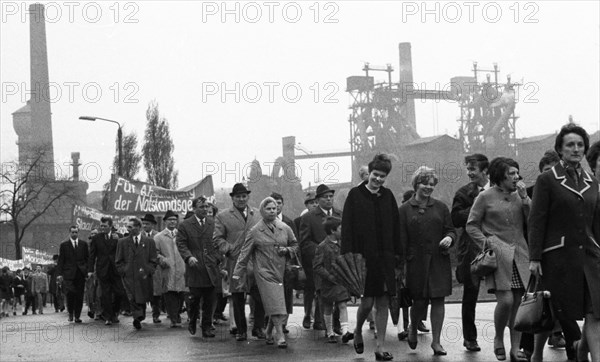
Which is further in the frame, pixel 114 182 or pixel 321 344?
pixel 114 182

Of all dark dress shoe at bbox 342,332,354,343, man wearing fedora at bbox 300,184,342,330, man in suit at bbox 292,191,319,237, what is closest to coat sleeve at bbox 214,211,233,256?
man wearing fedora at bbox 300,184,342,330

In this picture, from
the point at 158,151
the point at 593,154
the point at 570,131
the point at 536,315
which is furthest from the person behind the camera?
the point at 158,151

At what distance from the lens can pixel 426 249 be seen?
34.5 feet

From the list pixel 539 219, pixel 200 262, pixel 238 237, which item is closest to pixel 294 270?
pixel 238 237

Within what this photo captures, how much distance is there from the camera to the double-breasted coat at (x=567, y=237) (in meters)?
7.67

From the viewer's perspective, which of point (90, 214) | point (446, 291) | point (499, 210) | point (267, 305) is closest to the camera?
point (499, 210)

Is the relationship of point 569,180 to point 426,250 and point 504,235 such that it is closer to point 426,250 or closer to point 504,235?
point 504,235

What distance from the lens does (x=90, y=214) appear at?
117 feet

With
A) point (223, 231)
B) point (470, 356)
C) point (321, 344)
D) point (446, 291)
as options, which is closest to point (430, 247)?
point (446, 291)

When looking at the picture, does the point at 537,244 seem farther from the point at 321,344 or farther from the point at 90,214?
the point at 90,214

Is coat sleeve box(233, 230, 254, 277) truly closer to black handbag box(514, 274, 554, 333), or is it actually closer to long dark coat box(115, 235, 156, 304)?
black handbag box(514, 274, 554, 333)

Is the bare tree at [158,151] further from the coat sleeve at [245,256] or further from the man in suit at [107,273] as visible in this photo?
the coat sleeve at [245,256]

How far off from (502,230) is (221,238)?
15.4 ft

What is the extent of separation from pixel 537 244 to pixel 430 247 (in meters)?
2.71
